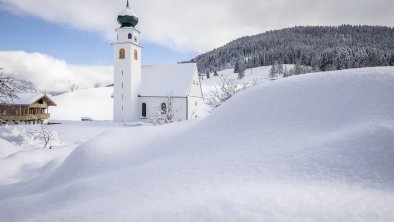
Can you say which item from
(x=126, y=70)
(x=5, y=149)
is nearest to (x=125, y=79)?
(x=126, y=70)

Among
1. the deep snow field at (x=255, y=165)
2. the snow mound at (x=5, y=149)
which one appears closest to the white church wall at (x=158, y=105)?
the snow mound at (x=5, y=149)

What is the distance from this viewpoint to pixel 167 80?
115 ft

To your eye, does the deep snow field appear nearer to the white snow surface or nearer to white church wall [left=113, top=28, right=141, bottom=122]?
white church wall [left=113, top=28, right=141, bottom=122]

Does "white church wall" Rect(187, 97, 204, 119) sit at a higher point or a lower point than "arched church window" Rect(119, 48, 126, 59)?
lower

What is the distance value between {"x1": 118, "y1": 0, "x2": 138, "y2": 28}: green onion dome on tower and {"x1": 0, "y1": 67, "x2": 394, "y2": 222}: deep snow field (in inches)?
1172

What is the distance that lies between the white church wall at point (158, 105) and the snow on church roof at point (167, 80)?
698 mm

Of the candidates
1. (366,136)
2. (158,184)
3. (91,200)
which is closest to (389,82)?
(366,136)

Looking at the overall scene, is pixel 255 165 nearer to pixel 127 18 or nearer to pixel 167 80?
pixel 167 80

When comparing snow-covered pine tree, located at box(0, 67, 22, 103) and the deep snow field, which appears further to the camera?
snow-covered pine tree, located at box(0, 67, 22, 103)

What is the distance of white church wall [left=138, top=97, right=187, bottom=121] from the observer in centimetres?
3303

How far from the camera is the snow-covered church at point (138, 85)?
33281 mm

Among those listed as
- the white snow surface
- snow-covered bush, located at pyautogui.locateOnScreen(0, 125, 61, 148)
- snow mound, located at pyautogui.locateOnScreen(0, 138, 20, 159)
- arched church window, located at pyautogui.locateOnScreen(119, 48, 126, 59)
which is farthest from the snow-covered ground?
snow mound, located at pyautogui.locateOnScreen(0, 138, 20, 159)

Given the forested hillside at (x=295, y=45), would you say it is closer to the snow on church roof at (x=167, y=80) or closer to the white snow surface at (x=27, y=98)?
the snow on church roof at (x=167, y=80)

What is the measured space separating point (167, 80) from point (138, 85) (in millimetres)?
4377
